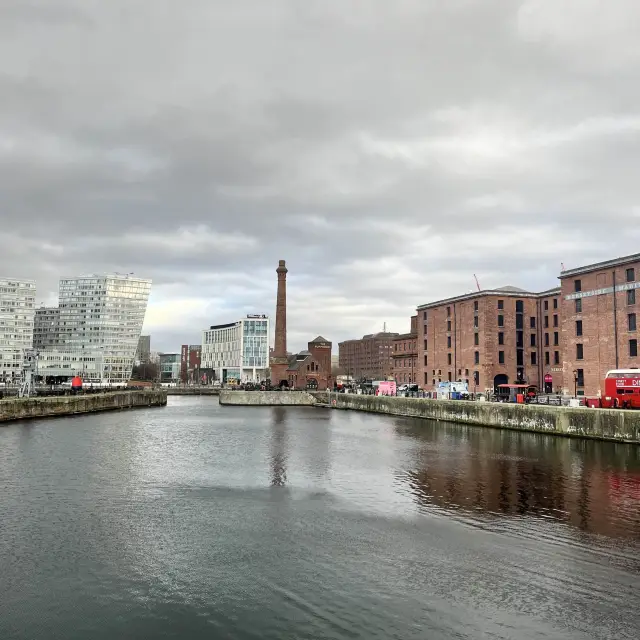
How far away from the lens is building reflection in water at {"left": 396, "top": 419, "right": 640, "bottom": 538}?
2352 centimetres

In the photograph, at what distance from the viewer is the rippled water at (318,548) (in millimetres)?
13727

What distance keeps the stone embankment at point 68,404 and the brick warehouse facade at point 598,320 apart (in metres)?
65.7

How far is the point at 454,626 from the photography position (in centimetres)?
1341

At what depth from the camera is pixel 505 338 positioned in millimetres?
90188

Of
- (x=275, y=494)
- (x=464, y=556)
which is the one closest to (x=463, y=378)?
(x=275, y=494)

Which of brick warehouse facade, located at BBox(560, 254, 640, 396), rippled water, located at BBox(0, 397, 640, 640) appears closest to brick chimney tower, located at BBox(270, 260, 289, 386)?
brick warehouse facade, located at BBox(560, 254, 640, 396)

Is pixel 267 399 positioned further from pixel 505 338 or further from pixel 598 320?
pixel 598 320

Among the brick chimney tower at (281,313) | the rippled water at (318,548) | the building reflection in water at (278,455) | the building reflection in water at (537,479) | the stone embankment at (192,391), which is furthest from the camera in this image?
the stone embankment at (192,391)

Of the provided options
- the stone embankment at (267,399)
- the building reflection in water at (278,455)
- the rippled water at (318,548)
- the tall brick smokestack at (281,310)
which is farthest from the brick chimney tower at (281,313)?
the rippled water at (318,548)

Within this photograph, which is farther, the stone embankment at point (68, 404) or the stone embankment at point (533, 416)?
the stone embankment at point (68, 404)

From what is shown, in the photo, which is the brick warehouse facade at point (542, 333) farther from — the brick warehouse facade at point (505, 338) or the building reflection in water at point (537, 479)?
the building reflection in water at point (537, 479)

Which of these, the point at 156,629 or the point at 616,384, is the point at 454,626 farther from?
the point at 616,384

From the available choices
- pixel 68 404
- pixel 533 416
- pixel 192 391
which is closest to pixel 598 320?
pixel 533 416

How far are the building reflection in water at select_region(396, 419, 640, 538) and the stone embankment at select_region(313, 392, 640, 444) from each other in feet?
4.78
